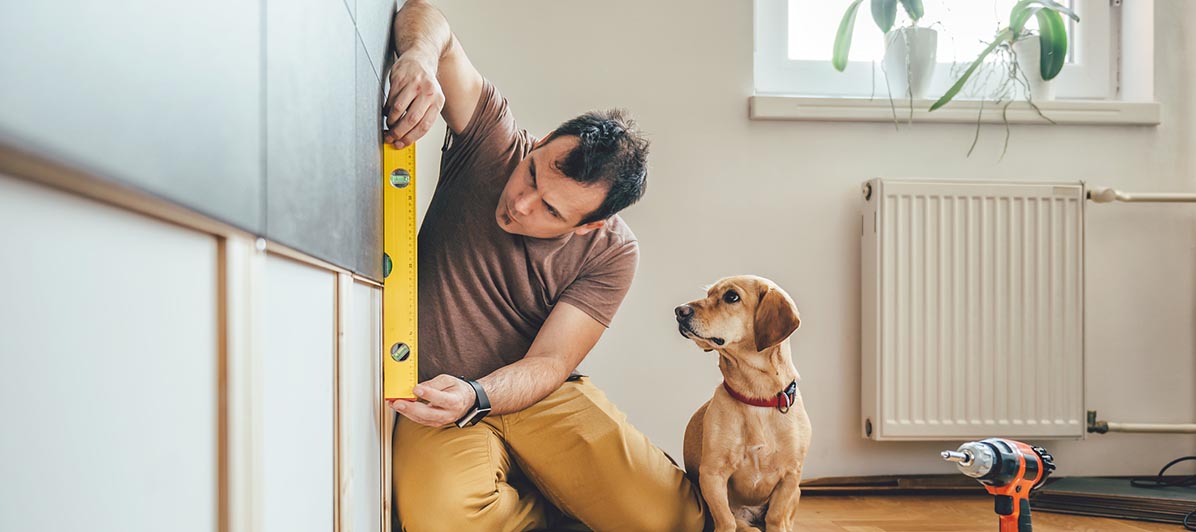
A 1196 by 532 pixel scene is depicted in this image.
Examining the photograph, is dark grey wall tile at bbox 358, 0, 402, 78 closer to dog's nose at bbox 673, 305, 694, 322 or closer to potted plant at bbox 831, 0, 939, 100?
dog's nose at bbox 673, 305, 694, 322

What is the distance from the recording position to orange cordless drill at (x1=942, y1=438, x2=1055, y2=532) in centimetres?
136

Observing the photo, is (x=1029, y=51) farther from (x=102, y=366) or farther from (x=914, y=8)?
(x=102, y=366)

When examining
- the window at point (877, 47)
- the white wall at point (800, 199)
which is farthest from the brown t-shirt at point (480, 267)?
Result: the window at point (877, 47)

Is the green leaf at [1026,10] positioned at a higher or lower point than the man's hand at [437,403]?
higher

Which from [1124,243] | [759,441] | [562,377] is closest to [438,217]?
[562,377]

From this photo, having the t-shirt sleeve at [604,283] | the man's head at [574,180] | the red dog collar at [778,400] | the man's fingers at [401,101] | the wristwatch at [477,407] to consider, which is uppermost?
the man's fingers at [401,101]

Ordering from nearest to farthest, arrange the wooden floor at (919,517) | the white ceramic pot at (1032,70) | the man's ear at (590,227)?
the man's ear at (590,227)
the wooden floor at (919,517)
the white ceramic pot at (1032,70)

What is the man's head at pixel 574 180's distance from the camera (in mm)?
1460

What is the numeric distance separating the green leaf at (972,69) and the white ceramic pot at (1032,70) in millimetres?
46

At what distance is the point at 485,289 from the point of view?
62.4 inches

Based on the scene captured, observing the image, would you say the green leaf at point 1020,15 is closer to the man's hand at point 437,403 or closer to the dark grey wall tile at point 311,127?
the man's hand at point 437,403

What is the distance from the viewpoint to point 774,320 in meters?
1.58

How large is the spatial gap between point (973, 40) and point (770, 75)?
23.9 inches

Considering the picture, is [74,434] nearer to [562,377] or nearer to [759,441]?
[562,377]
